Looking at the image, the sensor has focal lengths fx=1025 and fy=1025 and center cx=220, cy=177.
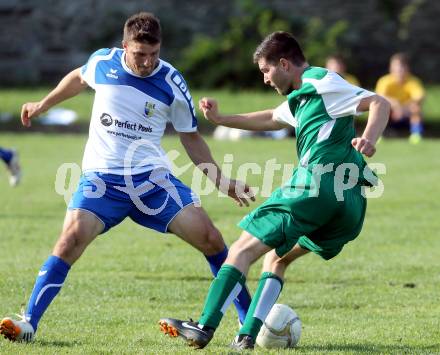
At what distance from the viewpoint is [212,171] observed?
20.9ft

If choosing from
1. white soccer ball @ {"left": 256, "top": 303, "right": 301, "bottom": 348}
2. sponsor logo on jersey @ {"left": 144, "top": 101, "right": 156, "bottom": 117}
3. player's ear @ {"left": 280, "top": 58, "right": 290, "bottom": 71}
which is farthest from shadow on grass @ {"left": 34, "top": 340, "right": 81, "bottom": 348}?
player's ear @ {"left": 280, "top": 58, "right": 290, "bottom": 71}

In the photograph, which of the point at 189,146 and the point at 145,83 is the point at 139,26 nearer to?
the point at 145,83

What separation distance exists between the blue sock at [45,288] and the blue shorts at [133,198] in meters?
0.35

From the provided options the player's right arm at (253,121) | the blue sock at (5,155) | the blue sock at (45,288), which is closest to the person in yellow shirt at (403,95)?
the blue sock at (5,155)

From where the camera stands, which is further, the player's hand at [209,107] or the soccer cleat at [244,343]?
the player's hand at [209,107]

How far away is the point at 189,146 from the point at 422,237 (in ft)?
15.8

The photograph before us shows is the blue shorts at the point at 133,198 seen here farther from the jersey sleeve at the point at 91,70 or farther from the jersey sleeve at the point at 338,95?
the jersey sleeve at the point at 338,95

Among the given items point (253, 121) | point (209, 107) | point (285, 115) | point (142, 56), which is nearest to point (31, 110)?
point (142, 56)

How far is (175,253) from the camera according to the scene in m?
9.75

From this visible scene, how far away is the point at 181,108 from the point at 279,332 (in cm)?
151

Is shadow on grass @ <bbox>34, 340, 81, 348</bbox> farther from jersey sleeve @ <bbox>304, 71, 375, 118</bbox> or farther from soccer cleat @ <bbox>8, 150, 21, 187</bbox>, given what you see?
soccer cleat @ <bbox>8, 150, 21, 187</bbox>

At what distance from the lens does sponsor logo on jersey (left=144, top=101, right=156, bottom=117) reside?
20.7 feet

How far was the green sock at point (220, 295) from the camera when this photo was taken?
5.62 metres

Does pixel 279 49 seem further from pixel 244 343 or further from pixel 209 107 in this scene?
pixel 244 343
